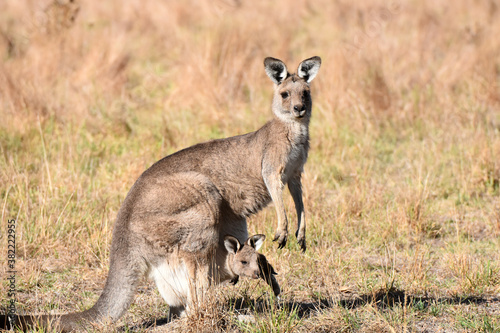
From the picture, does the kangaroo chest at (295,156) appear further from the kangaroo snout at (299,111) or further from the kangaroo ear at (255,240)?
the kangaroo ear at (255,240)

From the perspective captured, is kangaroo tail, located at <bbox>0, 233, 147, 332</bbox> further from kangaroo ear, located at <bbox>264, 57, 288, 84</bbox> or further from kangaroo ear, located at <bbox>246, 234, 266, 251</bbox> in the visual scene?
kangaroo ear, located at <bbox>264, 57, 288, 84</bbox>

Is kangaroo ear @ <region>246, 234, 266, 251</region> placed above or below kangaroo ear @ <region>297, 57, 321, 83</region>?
below

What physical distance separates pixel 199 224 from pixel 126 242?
1.57 feet

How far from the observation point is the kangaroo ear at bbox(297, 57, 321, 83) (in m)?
4.90

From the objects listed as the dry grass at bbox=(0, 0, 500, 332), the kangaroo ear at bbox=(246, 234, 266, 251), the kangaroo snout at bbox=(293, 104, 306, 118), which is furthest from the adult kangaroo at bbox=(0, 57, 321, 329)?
the dry grass at bbox=(0, 0, 500, 332)

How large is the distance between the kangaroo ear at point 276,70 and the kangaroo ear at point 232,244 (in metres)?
1.42

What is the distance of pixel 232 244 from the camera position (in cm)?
Answer: 430

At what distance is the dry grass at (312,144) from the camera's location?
15.2 ft

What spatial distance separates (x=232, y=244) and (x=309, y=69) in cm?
160

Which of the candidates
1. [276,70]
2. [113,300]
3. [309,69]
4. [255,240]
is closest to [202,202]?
[255,240]

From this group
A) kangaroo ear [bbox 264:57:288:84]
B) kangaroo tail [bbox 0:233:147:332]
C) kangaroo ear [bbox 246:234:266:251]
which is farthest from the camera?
kangaroo ear [bbox 264:57:288:84]

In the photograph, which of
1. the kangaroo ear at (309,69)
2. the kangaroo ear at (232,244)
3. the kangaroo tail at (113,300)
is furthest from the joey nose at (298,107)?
the kangaroo tail at (113,300)

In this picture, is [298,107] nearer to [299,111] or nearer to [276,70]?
[299,111]

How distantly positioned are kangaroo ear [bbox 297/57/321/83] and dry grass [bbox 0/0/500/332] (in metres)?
1.42
